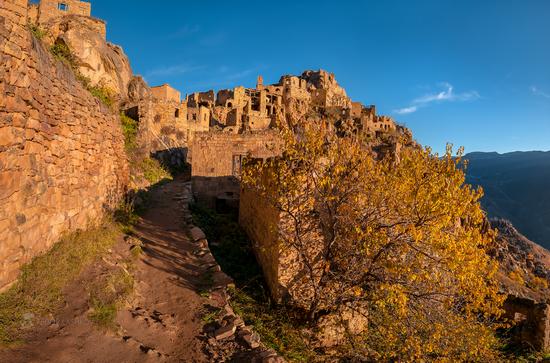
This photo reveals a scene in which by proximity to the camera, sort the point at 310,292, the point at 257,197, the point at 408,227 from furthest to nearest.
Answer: the point at 257,197, the point at 310,292, the point at 408,227

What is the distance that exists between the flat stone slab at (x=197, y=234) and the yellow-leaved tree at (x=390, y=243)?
13.3 ft

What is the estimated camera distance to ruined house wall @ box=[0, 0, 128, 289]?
4.36 m

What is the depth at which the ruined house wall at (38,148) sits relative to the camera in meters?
4.36

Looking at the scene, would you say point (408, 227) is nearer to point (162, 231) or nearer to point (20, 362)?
point (20, 362)

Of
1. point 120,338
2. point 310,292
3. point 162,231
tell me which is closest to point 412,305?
point 310,292

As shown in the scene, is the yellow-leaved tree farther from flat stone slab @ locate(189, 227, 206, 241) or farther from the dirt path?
flat stone slab @ locate(189, 227, 206, 241)

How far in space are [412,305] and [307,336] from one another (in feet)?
8.37

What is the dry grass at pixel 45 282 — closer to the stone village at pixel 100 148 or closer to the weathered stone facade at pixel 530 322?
the stone village at pixel 100 148

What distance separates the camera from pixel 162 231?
34.8 ft

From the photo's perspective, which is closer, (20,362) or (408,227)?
(20,362)

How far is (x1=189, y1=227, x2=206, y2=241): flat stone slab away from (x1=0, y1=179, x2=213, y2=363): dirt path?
3.21 ft

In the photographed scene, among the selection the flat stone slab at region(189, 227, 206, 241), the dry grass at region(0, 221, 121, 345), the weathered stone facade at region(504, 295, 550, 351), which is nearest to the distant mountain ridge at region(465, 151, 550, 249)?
the weathered stone facade at region(504, 295, 550, 351)

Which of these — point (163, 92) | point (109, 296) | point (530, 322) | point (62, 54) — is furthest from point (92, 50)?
point (530, 322)

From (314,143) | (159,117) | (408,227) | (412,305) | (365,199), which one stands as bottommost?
(412,305)
